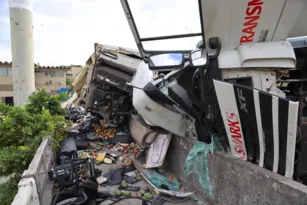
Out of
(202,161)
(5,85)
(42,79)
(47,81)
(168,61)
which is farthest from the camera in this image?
(47,81)

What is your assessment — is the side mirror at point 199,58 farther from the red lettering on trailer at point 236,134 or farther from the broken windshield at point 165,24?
the red lettering on trailer at point 236,134

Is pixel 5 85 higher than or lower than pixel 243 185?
higher

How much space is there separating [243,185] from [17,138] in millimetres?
4095

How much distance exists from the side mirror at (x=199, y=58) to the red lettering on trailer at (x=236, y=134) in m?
0.60

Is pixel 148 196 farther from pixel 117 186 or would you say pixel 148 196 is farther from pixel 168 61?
pixel 168 61

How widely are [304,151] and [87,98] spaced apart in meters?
6.39

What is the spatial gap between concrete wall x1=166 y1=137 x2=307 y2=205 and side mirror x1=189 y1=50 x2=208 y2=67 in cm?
114

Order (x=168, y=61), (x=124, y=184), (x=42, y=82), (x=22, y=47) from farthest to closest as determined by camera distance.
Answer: (x=42, y=82), (x=22, y=47), (x=124, y=184), (x=168, y=61)

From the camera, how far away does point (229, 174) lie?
8.90ft

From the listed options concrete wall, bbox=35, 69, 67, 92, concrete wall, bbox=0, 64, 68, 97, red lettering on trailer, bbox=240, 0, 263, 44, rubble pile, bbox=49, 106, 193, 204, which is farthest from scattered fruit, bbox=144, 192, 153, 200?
concrete wall, bbox=35, 69, 67, 92

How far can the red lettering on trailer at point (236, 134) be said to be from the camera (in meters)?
2.46

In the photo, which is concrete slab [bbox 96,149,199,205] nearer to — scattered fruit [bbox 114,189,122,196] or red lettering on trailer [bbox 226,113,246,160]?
scattered fruit [bbox 114,189,122,196]

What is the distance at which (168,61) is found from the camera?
2.68 metres

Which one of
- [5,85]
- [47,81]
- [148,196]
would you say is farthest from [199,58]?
[47,81]
